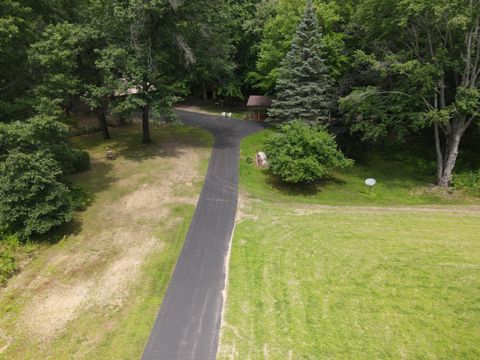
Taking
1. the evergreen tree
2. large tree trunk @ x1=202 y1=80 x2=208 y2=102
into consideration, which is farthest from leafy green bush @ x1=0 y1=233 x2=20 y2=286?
large tree trunk @ x1=202 y1=80 x2=208 y2=102

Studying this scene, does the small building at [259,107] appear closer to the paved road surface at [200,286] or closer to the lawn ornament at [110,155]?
the paved road surface at [200,286]

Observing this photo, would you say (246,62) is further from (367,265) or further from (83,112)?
(367,265)

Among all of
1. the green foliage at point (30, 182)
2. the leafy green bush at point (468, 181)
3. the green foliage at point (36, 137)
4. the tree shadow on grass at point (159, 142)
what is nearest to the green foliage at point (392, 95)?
the leafy green bush at point (468, 181)

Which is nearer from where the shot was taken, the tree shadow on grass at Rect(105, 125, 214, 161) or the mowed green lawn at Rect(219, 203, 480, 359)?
the mowed green lawn at Rect(219, 203, 480, 359)

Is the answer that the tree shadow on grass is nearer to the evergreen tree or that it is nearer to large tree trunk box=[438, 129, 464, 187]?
the evergreen tree

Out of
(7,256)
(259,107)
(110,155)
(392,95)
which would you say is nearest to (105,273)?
(7,256)

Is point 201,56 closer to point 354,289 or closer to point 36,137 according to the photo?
point 36,137
